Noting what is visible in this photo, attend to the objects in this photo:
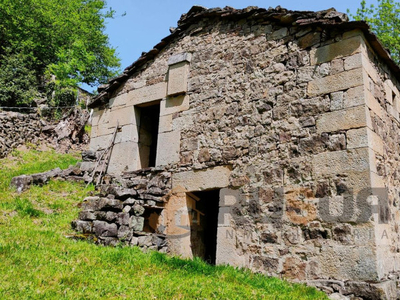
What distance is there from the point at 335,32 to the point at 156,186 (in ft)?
13.4

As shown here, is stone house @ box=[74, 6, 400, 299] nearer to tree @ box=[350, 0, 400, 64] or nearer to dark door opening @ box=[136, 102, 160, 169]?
dark door opening @ box=[136, 102, 160, 169]

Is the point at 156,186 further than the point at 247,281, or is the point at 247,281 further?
the point at 156,186

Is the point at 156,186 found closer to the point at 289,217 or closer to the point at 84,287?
the point at 289,217

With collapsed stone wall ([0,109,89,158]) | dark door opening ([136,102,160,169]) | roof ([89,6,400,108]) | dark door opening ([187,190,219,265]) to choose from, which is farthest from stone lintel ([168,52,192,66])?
collapsed stone wall ([0,109,89,158])

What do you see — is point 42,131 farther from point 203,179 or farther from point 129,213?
point 203,179

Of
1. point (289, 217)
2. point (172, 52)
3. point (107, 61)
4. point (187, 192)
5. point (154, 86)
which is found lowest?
point (289, 217)

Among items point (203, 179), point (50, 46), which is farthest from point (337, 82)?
point (50, 46)

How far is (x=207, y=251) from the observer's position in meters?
7.06

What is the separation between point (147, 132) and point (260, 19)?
11.7ft

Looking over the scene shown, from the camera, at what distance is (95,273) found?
13.5 feet

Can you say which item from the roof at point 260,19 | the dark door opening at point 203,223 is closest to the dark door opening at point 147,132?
the roof at point 260,19

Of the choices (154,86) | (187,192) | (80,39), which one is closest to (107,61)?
(80,39)

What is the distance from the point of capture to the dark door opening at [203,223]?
6.73 m

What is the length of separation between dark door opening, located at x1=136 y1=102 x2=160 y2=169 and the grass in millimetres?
2303
